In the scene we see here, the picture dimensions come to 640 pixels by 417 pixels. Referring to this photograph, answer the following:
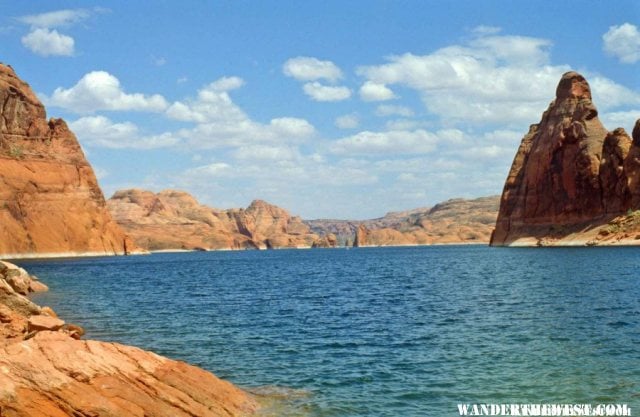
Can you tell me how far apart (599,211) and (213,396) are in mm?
155578

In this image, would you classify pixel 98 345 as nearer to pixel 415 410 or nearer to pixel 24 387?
pixel 24 387

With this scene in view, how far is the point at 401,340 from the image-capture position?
98.6 feet

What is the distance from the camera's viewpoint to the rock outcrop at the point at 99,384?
46.0 ft

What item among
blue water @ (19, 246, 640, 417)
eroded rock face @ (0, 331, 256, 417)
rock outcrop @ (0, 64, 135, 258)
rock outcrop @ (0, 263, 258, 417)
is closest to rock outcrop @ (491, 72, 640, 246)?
blue water @ (19, 246, 640, 417)

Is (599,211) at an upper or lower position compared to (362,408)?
upper

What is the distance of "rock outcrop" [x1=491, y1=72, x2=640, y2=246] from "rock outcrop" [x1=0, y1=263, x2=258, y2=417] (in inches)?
5459

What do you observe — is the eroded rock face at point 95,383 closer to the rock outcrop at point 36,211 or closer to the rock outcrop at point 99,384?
the rock outcrop at point 99,384

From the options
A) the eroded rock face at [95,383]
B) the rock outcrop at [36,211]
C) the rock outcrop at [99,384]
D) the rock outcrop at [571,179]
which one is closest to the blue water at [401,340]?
the rock outcrop at [99,384]

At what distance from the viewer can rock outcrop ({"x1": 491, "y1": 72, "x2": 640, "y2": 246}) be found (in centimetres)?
14725

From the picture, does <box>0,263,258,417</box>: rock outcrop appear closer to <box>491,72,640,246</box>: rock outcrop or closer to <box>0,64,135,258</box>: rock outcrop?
<box>491,72,640,246</box>: rock outcrop

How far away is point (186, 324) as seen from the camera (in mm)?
37750

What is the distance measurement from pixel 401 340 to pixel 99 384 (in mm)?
17877

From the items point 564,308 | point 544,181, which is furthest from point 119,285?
point 544,181

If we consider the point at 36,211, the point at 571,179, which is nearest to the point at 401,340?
the point at 571,179
